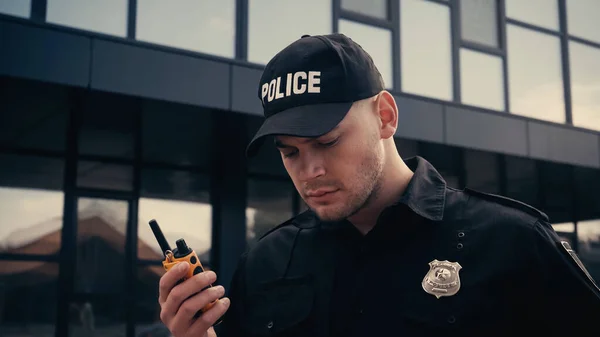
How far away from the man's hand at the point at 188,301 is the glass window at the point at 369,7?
24.0 feet

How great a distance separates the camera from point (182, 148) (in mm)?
8109

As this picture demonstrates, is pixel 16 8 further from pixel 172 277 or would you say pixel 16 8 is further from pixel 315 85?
pixel 172 277

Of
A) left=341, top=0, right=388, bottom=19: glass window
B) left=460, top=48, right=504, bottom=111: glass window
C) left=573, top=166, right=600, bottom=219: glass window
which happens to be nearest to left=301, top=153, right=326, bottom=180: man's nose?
left=341, top=0, right=388, bottom=19: glass window

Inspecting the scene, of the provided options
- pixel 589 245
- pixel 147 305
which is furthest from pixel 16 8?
pixel 589 245

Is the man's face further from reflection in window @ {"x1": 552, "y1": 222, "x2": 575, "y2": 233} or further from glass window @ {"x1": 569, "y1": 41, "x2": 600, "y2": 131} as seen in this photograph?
reflection in window @ {"x1": 552, "y1": 222, "x2": 575, "y2": 233}

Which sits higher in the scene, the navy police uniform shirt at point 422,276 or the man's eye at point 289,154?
the man's eye at point 289,154

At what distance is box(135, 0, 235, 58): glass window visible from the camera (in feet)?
23.7

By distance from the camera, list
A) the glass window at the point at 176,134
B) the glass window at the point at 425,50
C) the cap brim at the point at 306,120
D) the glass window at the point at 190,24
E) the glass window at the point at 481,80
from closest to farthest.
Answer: the cap brim at the point at 306,120, the glass window at the point at 176,134, the glass window at the point at 190,24, the glass window at the point at 425,50, the glass window at the point at 481,80

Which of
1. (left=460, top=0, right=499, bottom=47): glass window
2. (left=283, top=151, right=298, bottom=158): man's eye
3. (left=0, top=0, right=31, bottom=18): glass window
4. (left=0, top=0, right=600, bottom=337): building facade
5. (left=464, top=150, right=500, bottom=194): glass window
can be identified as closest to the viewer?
(left=283, top=151, right=298, bottom=158): man's eye

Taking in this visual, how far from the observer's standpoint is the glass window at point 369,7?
875 cm

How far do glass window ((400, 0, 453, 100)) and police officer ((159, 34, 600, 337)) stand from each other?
23.0 feet

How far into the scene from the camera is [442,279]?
1828 millimetres

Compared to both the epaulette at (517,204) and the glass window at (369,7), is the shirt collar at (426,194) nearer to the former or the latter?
the epaulette at (517,204)

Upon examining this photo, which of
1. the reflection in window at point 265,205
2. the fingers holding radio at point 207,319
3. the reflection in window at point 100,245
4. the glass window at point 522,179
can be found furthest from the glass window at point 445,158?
the fingers holding radio at point 207,319
